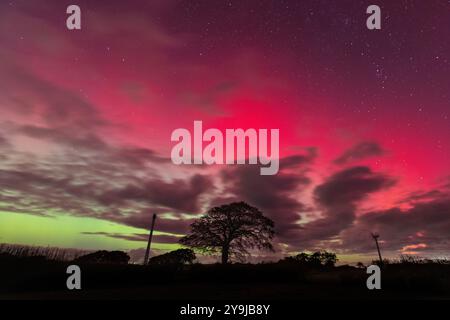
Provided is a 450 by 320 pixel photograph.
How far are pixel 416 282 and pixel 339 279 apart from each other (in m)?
4.63

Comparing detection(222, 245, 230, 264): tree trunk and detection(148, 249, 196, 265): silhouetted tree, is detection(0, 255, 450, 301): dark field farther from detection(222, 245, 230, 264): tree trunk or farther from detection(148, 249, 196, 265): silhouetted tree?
detection(148, 249, 196, 265): silhouetted tree

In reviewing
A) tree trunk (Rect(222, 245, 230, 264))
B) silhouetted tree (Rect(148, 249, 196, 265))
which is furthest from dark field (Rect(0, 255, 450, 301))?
silhouetted tree (Rect(148, 249, 196, 265))

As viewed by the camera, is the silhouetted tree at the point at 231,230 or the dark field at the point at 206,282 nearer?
the dark field at the point at 206,282

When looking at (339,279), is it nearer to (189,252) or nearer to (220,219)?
(220,219)

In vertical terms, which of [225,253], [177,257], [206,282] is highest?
[225,253]

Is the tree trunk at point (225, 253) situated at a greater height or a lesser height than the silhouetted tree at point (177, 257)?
greater

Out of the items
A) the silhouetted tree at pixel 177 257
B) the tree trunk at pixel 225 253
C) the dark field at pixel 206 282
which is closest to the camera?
the dark field at pixel 206 282

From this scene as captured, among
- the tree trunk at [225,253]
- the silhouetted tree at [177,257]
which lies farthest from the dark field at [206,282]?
the silhouetted tree at [177,257]

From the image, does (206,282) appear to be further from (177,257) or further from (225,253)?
(177,257)

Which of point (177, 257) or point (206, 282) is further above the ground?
point (206, 282)

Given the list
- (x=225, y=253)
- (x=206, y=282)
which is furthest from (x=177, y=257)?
(x=206, y=282)

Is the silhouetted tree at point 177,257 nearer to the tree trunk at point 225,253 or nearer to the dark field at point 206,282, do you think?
the tree trunk at point 225,253
